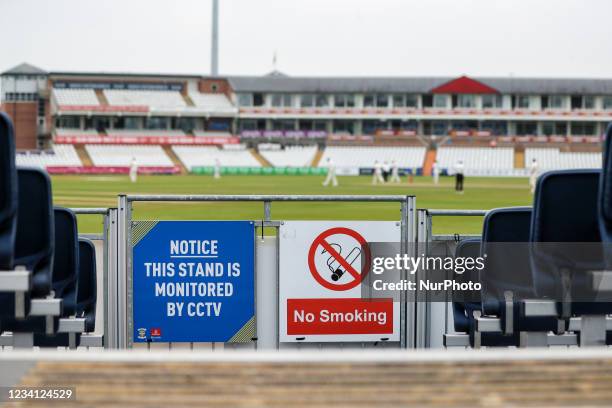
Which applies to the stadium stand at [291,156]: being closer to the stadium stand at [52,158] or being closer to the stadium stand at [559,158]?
the stadium stand at [52,158]

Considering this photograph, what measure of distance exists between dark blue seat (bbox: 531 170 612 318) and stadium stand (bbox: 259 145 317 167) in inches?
3429

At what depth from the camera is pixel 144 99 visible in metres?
104

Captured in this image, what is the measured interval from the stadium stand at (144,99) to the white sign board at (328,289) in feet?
314

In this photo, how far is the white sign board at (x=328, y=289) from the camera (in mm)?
7938

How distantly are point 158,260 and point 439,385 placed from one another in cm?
547

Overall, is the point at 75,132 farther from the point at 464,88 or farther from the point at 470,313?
the point at 470,313

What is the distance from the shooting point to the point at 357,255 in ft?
26.3

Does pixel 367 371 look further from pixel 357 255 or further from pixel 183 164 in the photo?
pixel 183 164

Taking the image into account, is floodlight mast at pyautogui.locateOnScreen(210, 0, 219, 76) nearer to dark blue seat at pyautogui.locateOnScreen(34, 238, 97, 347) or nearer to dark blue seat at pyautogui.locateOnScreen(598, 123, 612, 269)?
dark blue seat at pyautogui.locateOnScreen(34, 238, 97, 347)

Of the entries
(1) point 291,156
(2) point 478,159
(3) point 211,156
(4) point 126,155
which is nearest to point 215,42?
(3) point 211,156

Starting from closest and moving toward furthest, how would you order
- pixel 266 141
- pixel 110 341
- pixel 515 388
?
pixel 515 388 → pixel 110 341 → pixel 266 141

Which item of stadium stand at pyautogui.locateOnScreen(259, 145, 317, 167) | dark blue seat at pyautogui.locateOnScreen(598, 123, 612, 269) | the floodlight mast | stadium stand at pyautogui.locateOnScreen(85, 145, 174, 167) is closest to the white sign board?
dark blue seat at pyautogui.locateOnScreen(598, 123, 612, 269)

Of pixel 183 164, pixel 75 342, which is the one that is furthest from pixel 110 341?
pixel 183 164

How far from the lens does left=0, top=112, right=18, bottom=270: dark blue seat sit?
3.93m
